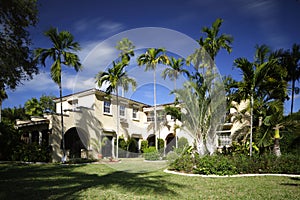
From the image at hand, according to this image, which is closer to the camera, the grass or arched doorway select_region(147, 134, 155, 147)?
the grass

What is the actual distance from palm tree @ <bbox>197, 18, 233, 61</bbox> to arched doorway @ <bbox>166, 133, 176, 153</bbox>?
6.28 meters

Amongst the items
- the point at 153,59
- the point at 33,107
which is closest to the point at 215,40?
the point at 153,59

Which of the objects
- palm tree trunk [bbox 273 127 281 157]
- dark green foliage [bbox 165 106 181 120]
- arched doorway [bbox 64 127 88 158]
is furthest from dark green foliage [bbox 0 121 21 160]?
palm tree trunk [bbox 273 127 281 157]

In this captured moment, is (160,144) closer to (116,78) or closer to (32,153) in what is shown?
(116,78)

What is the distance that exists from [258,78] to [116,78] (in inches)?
297

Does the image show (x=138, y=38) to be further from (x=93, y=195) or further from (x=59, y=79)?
(x=59, y=79)

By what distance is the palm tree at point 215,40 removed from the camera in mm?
15934

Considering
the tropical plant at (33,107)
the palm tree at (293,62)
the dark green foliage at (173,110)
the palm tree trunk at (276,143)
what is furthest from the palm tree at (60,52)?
the palm tree at (293,62)

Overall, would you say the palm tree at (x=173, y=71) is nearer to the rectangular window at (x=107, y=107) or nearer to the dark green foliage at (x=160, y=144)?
the rectangular window at (x=107, y=107)

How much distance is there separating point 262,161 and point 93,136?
7760 millimetres

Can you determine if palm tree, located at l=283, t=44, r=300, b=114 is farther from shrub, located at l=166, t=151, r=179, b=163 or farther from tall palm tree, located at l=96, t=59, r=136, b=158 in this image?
tall palm tree, located at l=96, t=59, r=136, b=158

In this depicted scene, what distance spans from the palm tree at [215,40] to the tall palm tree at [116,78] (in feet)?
29.4

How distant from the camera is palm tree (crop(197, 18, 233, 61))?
15.9 m

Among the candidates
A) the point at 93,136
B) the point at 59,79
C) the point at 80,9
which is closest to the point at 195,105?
the point at 93,136
